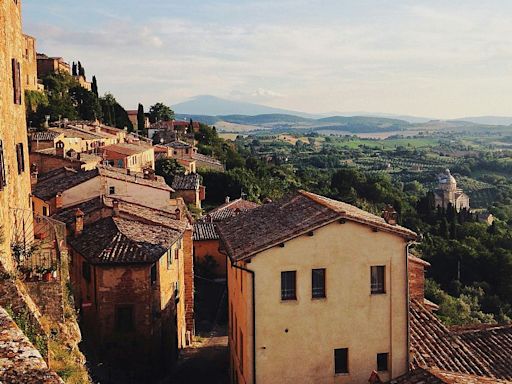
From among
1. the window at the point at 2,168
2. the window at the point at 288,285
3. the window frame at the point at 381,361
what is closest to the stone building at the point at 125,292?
the window at the point at 288,285

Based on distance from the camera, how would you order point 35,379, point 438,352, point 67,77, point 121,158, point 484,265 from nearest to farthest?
point 35,379 < point 438,352 < point 121,158 < point 484,265 < point 67,77

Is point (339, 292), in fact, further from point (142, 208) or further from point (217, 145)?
point (217, 145)

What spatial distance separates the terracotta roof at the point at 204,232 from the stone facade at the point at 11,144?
20289mm

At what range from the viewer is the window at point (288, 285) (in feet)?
57.6

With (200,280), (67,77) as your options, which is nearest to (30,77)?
(67,77)

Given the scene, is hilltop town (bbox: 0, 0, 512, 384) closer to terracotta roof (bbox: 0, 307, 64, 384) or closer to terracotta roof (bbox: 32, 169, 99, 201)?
terracotta roof (bbox: 0, 307, 64, 384)

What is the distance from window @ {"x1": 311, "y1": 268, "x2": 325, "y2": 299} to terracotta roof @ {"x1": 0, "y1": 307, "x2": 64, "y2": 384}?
35.5 feet

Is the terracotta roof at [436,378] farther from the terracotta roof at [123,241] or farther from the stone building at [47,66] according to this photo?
the stone building at [47,66]

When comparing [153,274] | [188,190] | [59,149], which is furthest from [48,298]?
[188,190]

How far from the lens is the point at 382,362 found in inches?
717

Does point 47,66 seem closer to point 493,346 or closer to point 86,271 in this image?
point 86,271

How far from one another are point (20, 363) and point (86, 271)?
1625 cm

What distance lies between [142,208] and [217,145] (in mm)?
70446

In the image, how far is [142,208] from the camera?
97.6ft
